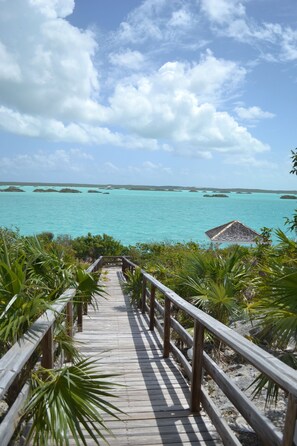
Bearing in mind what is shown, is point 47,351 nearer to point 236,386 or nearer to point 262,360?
point 236,386

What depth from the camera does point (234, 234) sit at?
15.7m

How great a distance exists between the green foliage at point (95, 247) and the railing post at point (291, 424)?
18050 millimetres

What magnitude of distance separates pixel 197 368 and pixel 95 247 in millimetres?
16867

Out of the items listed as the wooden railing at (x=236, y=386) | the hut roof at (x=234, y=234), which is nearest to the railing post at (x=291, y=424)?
the wooden railing at (x=236, y=386)

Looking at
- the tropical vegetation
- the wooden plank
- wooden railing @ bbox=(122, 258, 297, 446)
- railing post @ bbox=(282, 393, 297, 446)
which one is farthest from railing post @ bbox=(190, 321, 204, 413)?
railing post @ bbox=(282, 393, 297, 446)

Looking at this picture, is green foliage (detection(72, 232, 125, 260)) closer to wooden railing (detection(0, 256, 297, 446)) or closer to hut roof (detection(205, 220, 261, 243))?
hut roof (detection(205, 220, 261, 243))

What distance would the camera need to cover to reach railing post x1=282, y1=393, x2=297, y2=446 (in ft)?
5.08

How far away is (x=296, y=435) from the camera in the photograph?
1572 mm

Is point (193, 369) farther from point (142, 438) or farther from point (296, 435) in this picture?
point (296, 435)

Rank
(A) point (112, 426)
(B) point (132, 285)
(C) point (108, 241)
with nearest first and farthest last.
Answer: (A) point (112, 426) < (B) point (132, 285) < (C) point (108, 241)

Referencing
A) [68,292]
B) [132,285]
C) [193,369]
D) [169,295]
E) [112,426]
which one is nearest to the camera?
[112,426]

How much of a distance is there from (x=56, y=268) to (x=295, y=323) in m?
2.25

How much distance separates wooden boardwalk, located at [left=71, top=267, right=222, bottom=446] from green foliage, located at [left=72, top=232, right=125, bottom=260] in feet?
43.4

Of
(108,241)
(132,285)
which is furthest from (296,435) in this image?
(108,241)
